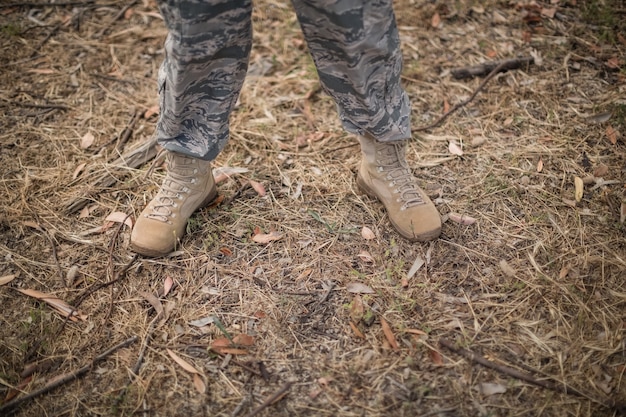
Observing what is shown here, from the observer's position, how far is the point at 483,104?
246 centimetres

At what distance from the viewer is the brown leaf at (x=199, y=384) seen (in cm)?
152

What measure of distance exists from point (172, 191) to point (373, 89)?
89 cm

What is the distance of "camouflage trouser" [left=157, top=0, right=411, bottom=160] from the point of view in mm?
1292

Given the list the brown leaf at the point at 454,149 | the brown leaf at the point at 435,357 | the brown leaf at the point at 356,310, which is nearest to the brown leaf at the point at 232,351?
the brown leaf at the point at 356,310

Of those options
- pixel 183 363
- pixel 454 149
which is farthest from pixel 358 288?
pixel 454 149

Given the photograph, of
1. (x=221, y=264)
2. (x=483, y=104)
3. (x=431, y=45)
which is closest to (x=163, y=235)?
(x=221, y=264)

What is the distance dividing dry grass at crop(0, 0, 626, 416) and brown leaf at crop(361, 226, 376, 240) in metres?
0.02

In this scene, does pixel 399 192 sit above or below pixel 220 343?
above

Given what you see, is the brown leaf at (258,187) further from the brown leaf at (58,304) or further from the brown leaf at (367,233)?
the brown leaf at (58,304)

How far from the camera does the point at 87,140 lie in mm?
2352

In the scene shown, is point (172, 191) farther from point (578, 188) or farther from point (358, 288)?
point (578, 188)

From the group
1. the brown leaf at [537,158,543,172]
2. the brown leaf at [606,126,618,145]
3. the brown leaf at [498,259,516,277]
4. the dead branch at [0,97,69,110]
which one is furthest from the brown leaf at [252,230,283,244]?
the brown leaf at [606,126,618,145]

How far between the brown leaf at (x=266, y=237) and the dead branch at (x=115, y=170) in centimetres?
73

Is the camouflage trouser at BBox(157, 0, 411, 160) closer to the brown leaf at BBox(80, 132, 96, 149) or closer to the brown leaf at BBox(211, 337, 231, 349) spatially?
the brown leaf at BBox(211, 337, 231, 349)
